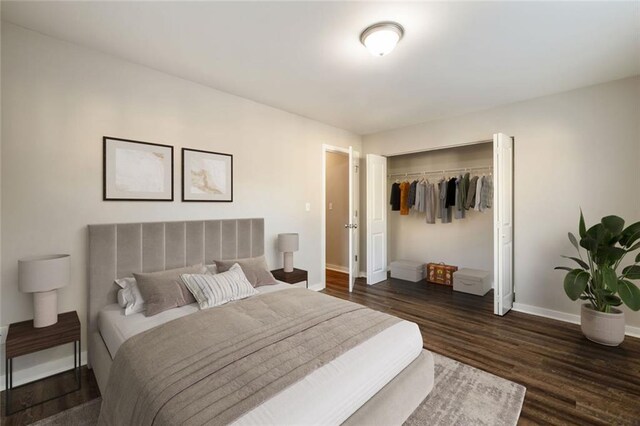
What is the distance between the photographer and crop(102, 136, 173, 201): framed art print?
2.38 metres

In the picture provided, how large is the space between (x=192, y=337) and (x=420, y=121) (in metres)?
4.09

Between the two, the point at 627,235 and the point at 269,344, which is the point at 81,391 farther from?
the point at 627,235

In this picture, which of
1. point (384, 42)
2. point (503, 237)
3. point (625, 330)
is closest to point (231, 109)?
point (384, 42)

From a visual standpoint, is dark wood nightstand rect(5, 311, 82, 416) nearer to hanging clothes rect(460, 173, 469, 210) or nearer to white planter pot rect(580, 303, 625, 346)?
white planter pot rect(580, 303, 625, 346)

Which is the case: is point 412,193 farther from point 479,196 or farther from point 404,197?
point 479,196

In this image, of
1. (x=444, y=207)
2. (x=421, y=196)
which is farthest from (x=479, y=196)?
(x=421, y=196)

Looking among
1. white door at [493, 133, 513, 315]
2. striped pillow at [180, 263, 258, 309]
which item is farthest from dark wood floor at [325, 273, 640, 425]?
striped pillow at [180, 263, 258, 309]

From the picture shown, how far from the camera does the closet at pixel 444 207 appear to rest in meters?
4.34

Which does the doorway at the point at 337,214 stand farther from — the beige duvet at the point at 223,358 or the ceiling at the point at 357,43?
the beige duvet at the point at 223,358

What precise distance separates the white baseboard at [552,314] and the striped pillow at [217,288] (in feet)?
10.7

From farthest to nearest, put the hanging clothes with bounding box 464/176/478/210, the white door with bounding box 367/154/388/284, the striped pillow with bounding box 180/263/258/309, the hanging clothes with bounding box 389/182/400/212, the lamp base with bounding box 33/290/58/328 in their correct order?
the hanging clothes with bounding box 389/182/400/212
the white door with bounding box 367/154/388/284
the hanging clothes with bounding box 464/176/478/210
the striped pillow with bounding box 180/263/258/309
the lamp base with bounding box 33/290/58/328

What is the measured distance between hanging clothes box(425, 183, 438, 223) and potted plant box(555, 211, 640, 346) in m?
2.10

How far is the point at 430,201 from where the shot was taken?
4.67m

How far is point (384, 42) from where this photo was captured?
203 cm
